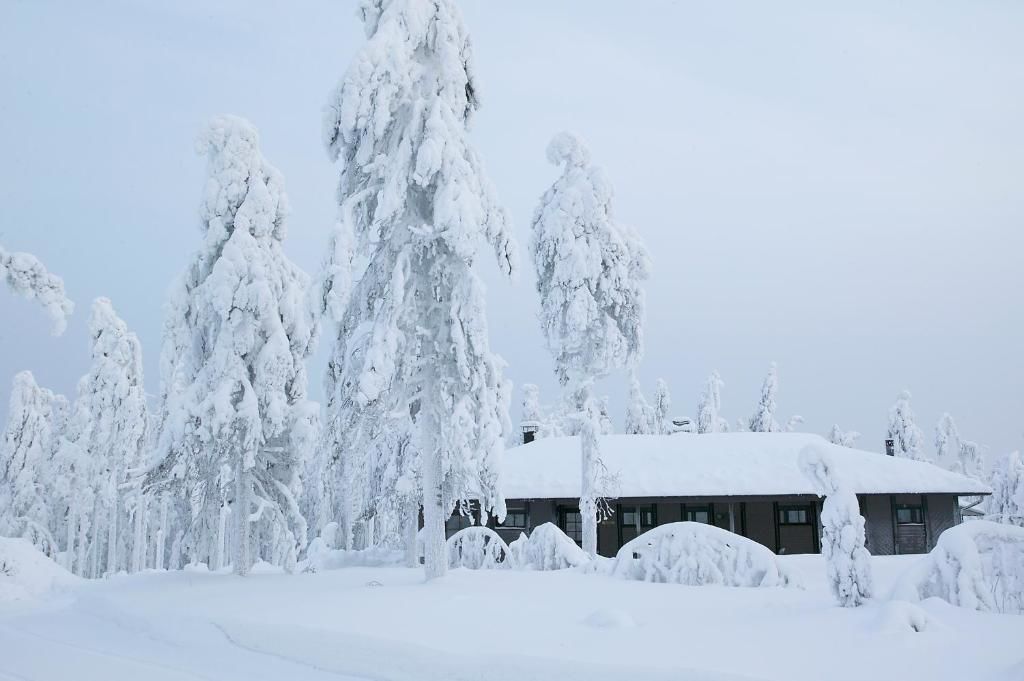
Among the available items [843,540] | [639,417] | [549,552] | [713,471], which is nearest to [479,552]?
[549,552]

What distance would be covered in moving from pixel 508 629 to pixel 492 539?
12441 millimetres

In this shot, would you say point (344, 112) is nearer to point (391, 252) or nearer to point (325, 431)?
point (391, 252)

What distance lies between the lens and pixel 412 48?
16.4 meters

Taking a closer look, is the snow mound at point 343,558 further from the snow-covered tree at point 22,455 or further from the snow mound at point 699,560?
the snow-covered tree at point 22,455

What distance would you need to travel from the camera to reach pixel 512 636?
10.1 metres

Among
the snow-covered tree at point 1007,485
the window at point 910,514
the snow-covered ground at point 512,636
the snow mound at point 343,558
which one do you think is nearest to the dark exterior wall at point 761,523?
the window at point 910,514

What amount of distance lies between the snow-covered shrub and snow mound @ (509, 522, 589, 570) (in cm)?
56

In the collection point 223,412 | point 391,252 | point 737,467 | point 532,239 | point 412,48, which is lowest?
point 737,467

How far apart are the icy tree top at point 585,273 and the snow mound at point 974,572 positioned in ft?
43.9

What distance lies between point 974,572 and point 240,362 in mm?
16689

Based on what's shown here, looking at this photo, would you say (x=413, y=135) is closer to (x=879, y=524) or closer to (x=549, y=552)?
(x=549, y=552)

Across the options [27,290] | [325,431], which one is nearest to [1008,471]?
[325,431]

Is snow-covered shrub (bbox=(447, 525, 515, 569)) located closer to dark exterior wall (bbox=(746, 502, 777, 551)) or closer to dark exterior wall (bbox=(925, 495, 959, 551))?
dark exterior wall (bbox=(746, 502, 777, 551))

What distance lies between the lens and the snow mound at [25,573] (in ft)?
68.9
